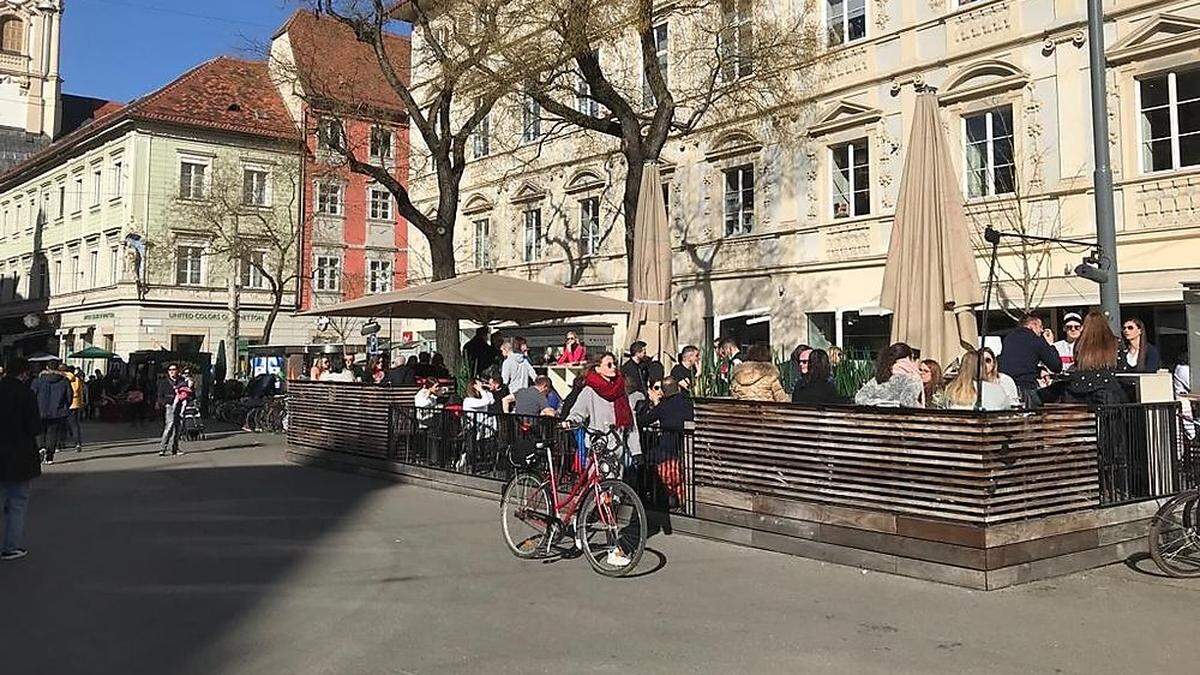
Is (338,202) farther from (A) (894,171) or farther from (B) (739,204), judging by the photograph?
(A) (894,171)

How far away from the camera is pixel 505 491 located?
28.6ft

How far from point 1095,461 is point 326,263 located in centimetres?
4316

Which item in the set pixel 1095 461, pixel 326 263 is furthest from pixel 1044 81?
pixel 326 263

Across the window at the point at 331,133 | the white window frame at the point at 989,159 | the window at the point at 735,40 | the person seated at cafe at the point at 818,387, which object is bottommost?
the person seated at cafe at the point at 818,387

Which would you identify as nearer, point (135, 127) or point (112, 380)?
point (112, 380)

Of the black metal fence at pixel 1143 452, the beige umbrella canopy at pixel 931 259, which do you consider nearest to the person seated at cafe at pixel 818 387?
the beige umbrella canopy at pixel 931 259

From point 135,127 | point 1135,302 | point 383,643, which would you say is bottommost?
point 383,643

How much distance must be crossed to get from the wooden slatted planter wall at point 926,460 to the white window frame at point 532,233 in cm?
2198

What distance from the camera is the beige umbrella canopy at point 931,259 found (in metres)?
9.94

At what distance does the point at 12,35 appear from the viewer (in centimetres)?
5856

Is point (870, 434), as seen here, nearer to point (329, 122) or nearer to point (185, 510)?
point (185, 510)

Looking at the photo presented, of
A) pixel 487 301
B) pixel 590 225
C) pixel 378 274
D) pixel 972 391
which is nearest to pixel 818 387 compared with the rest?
pixel 972 391

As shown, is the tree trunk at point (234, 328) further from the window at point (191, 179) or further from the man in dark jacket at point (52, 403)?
the man in dark jacket at point (52, 403)

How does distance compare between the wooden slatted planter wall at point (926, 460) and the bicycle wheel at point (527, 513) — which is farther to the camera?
the bicycle wheel at point (527, 513)
